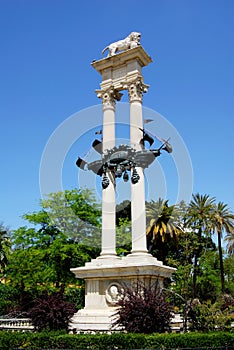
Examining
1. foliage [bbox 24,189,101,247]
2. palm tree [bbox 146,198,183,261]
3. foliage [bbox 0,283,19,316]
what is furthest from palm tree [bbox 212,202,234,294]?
foliage [bbox 0,283,19,316]

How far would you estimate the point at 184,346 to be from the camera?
35.5 feet

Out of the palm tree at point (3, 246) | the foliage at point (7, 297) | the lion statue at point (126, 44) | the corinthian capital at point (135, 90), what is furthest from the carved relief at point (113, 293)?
the palm tree at point (3, 246)

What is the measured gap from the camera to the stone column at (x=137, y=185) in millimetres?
17766

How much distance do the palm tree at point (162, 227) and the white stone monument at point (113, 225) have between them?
18.2 metres

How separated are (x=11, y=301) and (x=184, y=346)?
99.5 ft

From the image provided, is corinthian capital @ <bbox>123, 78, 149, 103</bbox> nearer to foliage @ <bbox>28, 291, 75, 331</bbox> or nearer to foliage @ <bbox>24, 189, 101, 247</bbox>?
foliage @ <bbox>28, 291, 75, 331</bbox>

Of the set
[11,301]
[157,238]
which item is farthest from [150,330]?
[11,301]

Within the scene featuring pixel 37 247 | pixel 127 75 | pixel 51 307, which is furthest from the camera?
pixel 37 247

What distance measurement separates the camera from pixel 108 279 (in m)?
17.0

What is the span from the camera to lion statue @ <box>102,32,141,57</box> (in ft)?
68.8

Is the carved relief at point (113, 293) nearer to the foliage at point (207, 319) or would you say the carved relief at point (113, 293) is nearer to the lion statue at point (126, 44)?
the foliage at point (207, 319)

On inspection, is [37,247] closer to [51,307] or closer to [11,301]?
[11,301]

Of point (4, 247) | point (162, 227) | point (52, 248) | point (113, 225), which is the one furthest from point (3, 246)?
point (113, 225)

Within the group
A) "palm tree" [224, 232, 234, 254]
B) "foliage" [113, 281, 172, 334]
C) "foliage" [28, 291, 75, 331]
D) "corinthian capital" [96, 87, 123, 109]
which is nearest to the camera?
"foliage" [113, 281, 172, 334]
